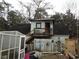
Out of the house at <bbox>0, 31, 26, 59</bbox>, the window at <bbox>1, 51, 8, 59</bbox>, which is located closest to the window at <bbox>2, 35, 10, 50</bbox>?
the house at <bbox>0, 31, 26, 59</bbox>

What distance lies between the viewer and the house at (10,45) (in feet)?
29.2

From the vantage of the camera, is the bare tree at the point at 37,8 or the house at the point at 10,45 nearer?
the house at the point at 10,45

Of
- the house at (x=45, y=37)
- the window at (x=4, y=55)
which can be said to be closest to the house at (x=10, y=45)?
the window at (x=4, y=55)

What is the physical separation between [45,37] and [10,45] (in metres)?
18.7

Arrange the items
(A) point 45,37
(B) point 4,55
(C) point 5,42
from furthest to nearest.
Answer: (A) point 45,37, (C) point 5,42, (B) point 4,55

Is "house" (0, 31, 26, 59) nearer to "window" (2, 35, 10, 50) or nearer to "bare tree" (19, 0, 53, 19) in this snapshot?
"window" (2, 35, 10, 50)

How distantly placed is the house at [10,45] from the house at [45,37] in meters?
12.3

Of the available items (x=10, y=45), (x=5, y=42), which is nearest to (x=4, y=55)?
(x=5, y=42)

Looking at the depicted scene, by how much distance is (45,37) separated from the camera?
29000 mm

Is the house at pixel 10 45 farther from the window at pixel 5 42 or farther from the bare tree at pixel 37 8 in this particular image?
the bare tree at pixel 37 8

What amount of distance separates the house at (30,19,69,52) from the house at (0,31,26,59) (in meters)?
12.3

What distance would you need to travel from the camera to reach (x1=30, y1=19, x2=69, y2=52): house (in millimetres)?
25078

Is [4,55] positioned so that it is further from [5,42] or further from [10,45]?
[10,45]

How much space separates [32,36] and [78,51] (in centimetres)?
926
